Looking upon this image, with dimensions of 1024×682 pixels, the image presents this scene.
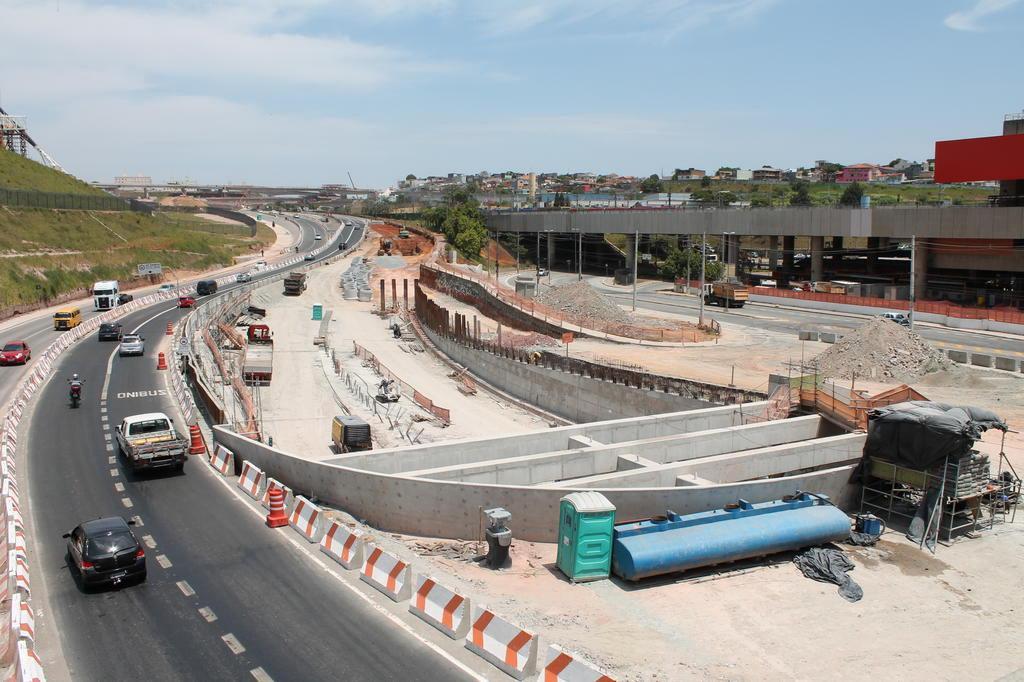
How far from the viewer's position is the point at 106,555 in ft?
62.1

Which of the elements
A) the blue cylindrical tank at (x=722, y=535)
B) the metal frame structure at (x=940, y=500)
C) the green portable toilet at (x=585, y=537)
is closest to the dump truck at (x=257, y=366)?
the green portable toilet at (x=585, y=537)

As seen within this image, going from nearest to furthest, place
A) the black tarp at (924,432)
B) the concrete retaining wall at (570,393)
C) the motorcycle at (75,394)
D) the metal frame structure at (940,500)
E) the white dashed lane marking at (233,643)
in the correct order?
the white dashed lane marking at (233,643) → the black tarp at (924,432) → the metal frame structure at (940,500) → the motorcycle at (75,394) → the concrete retaining wall at (570,393)

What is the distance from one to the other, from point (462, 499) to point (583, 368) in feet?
91.7

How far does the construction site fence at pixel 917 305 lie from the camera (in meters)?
67.3

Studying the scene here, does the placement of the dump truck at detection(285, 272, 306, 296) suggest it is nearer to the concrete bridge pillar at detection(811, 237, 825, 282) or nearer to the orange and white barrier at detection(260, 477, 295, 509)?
the concrete bridge pillar at detection(811, 237, 825, 282)

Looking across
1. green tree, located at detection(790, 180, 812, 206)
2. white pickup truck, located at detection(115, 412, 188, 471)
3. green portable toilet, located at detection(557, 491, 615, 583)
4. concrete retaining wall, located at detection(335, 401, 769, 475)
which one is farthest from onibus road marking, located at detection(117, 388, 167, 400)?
green tree, located at detection(790, 180, 812, 206)

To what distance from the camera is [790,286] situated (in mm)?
100125

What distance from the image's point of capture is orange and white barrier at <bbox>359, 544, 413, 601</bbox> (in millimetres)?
18750

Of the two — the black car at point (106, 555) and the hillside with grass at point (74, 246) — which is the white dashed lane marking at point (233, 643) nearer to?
the black car at point (106, 555)

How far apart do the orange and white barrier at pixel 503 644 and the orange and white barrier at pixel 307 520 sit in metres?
6.86

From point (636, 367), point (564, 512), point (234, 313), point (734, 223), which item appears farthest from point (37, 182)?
point (564, 512)

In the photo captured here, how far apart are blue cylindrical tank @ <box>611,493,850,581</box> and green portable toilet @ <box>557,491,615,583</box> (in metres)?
0.46

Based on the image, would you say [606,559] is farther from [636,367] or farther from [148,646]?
[636,367]

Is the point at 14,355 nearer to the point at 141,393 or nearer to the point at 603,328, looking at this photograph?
the point at 141,393
